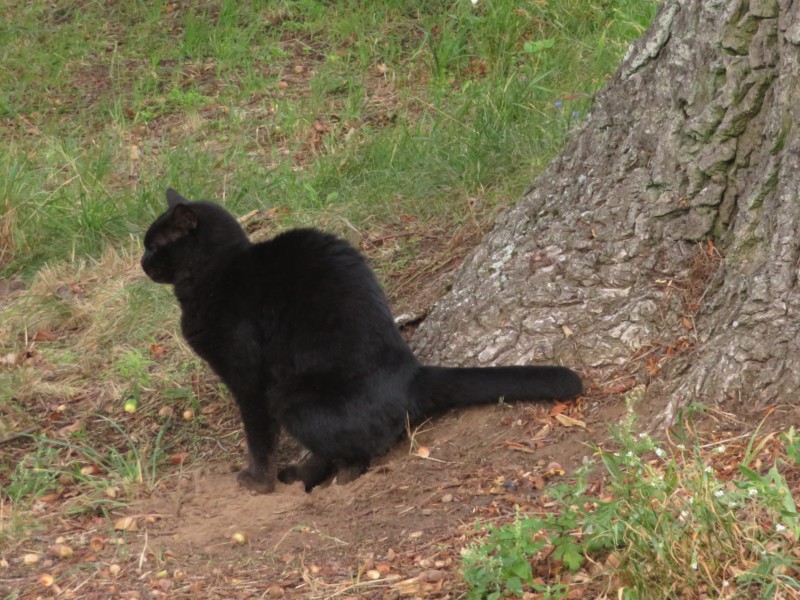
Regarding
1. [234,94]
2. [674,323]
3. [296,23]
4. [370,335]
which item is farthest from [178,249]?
[296,23]

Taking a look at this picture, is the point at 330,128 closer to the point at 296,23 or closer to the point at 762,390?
the point at 296,23

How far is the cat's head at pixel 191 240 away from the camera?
13.2ft

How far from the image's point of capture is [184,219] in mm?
Result: 4031

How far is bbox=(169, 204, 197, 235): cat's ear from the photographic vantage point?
3.99 meters

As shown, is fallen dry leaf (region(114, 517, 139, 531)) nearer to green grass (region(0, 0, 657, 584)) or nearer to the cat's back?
green grass (region(0, 0, 657, 584))

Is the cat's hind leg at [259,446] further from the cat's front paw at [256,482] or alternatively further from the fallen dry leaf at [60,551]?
the fallen dry leaf at [60,551]

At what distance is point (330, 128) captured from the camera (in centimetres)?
664

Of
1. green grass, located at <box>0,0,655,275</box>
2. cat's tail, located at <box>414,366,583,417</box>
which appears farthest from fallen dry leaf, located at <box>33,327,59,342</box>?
cat's tail, located at <box>414,366,583,417</box>

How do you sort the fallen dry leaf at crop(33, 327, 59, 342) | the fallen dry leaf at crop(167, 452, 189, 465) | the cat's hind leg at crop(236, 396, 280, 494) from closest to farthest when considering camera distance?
the cat's hind leg at crop(236, 396, 280, 494), the fallen dry leaf at crop(167, 452, 189, 465), the fallen dry leaf at crop(33, 327, 59, 342)

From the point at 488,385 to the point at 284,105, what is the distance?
3828 millimetres

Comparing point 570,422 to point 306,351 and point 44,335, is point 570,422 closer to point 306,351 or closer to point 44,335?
point 306,351

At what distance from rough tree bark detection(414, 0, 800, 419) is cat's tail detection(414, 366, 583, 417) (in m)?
0.16

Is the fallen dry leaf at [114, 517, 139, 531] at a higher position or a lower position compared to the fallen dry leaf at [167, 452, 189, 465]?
higher

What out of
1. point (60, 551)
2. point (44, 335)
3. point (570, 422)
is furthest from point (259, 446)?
point (44, 335)
